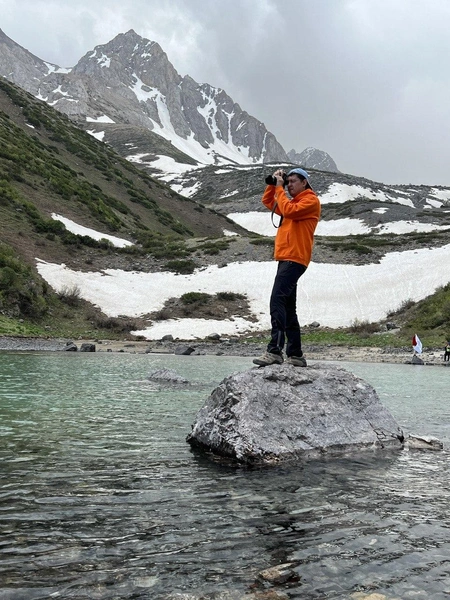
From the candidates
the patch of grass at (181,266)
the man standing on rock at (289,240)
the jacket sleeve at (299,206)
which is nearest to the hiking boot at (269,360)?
the man standing on rock at (289,240)

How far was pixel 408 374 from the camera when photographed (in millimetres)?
21562

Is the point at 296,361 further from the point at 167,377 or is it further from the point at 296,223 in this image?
the point at 167,377

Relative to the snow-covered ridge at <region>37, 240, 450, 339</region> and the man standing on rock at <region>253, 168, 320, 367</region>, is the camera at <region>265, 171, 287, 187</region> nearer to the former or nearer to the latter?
the man standing on rock at <region>253, 168, 320, 367</region>

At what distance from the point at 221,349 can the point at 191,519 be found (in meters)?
27.9

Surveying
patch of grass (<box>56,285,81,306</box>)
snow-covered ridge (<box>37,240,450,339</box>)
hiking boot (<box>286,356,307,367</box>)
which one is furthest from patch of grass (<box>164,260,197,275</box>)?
hiking boot (<box>286,356,307,367</box>)

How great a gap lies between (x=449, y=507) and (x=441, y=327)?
3458cm

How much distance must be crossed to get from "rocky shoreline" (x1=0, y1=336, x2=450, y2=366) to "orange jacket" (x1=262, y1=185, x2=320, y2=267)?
66.9 ft

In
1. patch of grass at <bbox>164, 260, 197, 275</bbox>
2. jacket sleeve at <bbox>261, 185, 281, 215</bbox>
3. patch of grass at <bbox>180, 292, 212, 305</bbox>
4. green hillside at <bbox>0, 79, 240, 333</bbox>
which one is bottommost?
jacket sleeve at <bbox>261, 185, 281, 215</bbox>

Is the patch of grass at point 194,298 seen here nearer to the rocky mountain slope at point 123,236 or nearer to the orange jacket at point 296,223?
the rocky mountain slope at point 123,236

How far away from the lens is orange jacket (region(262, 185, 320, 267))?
26.1ft

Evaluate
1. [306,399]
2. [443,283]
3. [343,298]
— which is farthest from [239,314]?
[306,399]

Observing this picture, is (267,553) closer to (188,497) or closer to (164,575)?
(164,575)

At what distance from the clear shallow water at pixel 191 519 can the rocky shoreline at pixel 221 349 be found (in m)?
20.2

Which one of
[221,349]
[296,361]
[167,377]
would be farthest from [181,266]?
[296,361]
